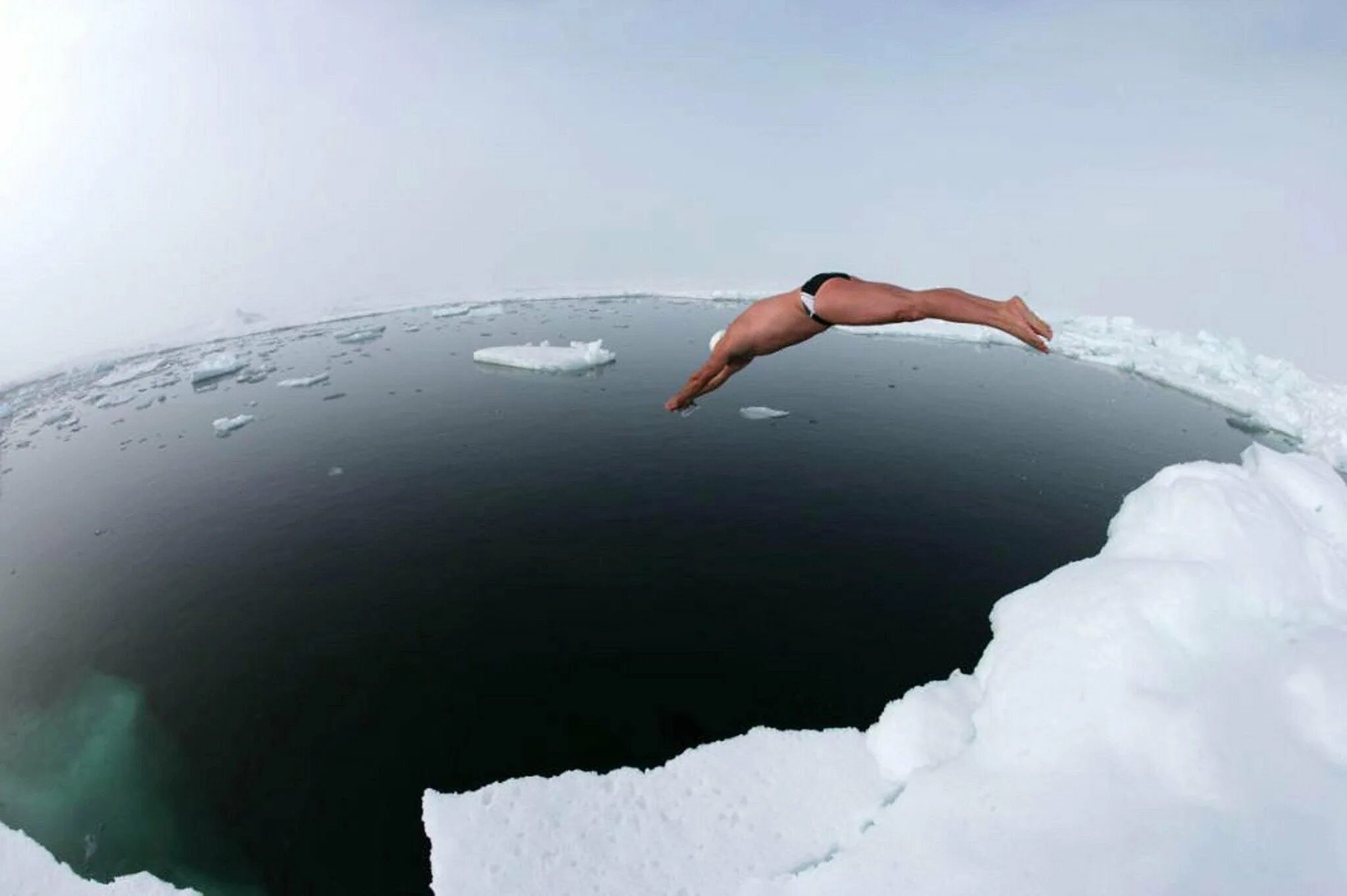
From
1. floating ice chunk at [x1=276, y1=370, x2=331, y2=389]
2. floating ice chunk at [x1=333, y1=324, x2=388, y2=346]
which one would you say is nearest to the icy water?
floating ice chunk at [x1=276, y1=370, x2=331, y2=389]

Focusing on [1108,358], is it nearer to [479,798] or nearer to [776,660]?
[776,660]

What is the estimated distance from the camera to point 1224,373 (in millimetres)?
49281

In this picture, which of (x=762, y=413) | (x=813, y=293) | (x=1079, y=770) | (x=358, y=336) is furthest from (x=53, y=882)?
(x=358, y=336)

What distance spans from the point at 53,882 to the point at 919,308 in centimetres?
1825

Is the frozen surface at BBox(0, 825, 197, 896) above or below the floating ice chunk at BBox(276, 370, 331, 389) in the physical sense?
above

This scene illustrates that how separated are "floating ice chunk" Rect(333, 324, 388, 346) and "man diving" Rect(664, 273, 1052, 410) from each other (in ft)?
272

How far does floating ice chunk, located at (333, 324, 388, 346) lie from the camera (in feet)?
246

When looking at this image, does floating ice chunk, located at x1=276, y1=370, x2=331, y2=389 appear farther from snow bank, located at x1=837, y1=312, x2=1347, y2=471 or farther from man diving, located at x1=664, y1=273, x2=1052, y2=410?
man diving, located at x1=664, y1=273, x2=1052, y2=410

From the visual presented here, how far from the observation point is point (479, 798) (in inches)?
432

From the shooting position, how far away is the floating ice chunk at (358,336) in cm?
7500

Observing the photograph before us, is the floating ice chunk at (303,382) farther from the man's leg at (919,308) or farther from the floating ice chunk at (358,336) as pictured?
the man's leg at (919,308)

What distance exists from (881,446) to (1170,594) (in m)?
26.6

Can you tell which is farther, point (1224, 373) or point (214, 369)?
point (214, 369)

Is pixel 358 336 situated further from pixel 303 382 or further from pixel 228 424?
pixel 228 424
